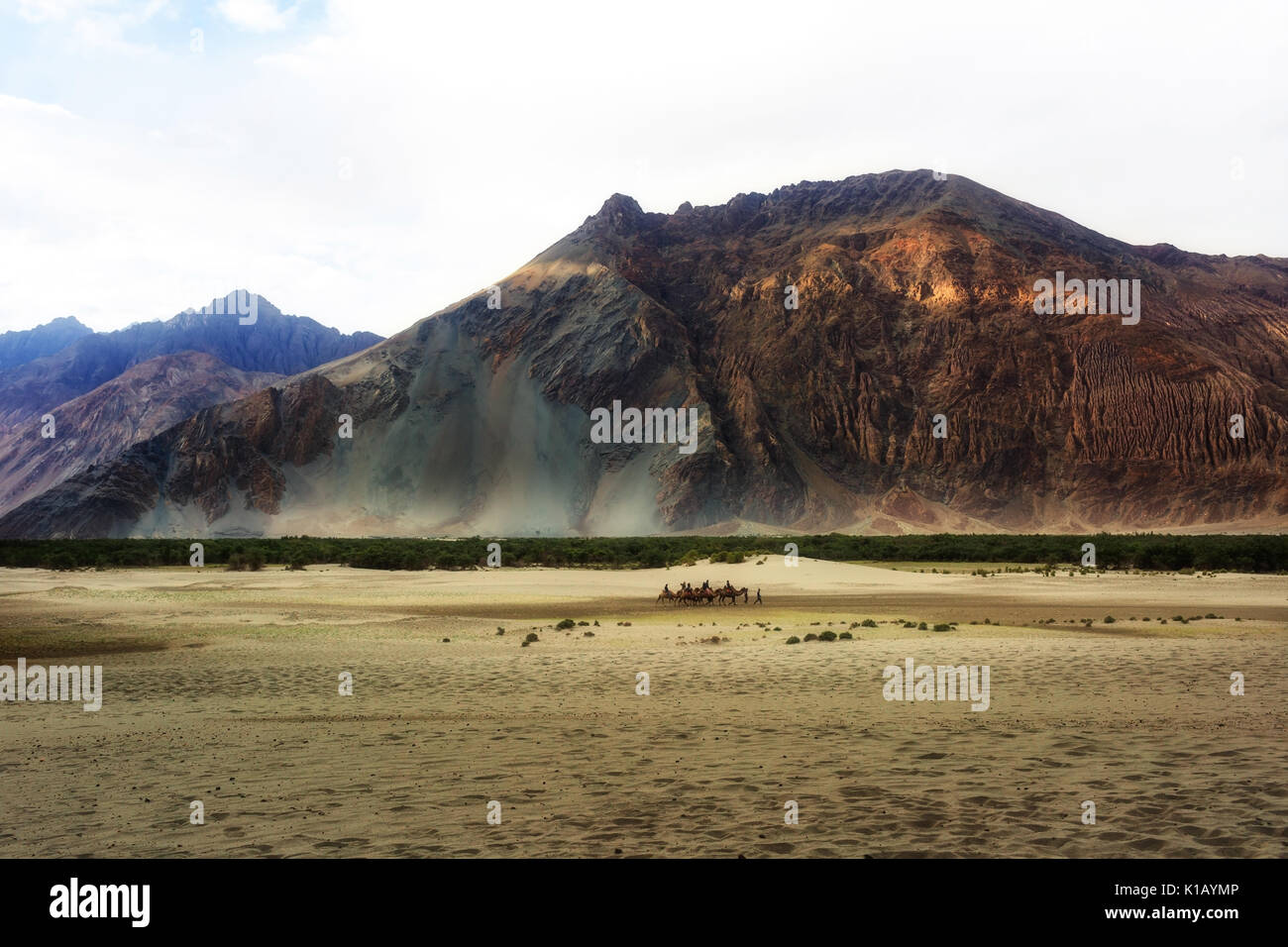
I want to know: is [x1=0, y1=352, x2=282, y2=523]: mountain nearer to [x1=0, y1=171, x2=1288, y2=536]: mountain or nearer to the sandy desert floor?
[x1=0, y1=171, x2=1288, y2=536]: mountain

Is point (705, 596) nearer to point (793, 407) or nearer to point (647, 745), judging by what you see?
point (647, 745)

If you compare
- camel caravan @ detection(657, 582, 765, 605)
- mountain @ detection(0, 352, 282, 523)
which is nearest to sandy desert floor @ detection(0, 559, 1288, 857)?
camel caravan @ detection(657, 582, 765, 605)

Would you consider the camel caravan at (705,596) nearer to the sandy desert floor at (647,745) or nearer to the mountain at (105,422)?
the sandy desert floor at (647,745)

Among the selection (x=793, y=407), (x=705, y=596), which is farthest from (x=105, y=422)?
(x=705, y=596)

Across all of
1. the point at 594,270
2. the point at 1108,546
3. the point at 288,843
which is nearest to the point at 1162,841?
the point at 288,843
